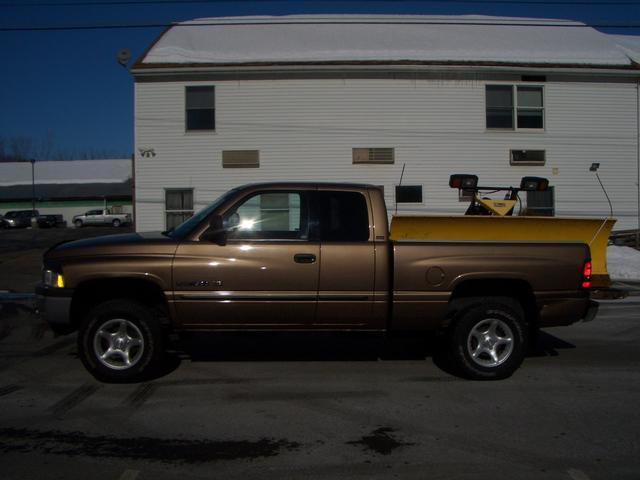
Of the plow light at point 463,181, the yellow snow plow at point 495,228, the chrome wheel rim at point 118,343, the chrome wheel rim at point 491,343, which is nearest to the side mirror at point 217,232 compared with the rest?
the chrome wheel rim at point 118,343

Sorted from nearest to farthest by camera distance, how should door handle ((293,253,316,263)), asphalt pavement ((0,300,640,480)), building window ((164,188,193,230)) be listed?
asphalt pavement ((0,300,640,480)) < door handle ((293,253,316,263)) < building window ((164,188,193,230))

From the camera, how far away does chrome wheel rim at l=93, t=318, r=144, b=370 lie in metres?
5.75

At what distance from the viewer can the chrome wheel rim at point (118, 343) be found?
226 inches

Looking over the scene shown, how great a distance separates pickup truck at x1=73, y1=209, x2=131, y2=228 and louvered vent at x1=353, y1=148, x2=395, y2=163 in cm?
3214

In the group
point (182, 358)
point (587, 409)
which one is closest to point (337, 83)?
point (182, 358)

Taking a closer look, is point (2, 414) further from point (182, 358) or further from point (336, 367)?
point (336, 367)

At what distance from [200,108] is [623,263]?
12718mm

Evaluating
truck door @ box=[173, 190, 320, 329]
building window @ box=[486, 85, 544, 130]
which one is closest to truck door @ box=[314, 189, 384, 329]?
truck door @ box=[173, 190, 320, 329]

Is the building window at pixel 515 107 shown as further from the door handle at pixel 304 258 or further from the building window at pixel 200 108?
the door handle at pixel 304 258

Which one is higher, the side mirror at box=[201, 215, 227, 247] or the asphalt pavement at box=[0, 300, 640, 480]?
the side mirror at box=[201, 215, 227, 247]

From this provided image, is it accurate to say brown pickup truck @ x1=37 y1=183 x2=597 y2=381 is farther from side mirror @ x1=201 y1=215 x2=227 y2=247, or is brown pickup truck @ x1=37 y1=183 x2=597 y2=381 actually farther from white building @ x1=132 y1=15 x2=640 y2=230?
white building @ x1=132 y1=15 x2=640 y2=230

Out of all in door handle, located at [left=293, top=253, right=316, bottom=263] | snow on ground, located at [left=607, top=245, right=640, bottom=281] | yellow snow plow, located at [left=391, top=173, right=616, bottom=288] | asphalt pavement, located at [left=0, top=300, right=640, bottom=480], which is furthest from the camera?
snow on ground, located at [left=607, top=245, right=640, bottom=281]

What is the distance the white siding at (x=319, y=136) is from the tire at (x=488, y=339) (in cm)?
1242

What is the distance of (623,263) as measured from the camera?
15680mm
